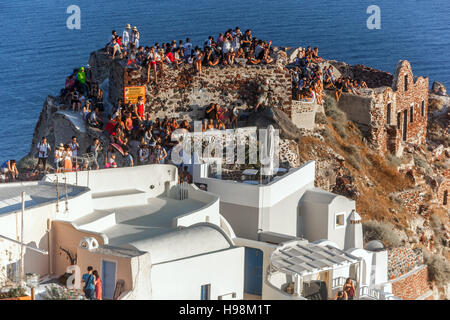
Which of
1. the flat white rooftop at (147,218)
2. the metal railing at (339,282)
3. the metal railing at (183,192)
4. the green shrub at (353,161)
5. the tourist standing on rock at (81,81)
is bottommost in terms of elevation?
the metal railing at (339,282)

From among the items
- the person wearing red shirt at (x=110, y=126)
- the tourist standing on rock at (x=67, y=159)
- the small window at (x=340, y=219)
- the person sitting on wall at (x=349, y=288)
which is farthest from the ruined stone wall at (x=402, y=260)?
the tourist standing on rock at (x=67, y=159)

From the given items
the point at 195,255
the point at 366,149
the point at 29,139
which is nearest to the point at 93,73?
the point at 366,149

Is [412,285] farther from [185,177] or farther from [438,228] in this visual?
[438,228]

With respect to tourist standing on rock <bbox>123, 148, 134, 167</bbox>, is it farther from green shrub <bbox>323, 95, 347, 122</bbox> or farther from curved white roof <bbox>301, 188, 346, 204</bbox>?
green shrub <bbox>323, 95, 347, 122</bbox>

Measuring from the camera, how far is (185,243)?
28.0m

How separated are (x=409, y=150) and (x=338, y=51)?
5373 cm

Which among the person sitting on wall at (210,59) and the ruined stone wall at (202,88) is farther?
the person sitting on wall at (210,59)

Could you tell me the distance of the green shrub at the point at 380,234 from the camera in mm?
41750

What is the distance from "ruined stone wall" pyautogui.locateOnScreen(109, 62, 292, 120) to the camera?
1581 inches

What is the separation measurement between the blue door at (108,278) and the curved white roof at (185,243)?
1537mm

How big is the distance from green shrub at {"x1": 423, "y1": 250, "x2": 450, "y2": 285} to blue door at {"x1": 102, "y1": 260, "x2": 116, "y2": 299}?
20789 millimetres

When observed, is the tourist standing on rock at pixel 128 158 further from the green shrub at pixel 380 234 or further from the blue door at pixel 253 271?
the green shrub at pixel 380 234

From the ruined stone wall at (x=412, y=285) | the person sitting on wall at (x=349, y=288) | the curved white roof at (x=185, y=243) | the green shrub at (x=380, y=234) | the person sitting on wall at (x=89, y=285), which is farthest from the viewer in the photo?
the green shrub at (x=380, y=234)
